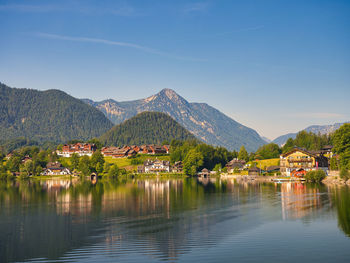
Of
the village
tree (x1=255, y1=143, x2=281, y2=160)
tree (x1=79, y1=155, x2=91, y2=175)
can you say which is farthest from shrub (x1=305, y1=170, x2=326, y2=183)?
tree (x1=79, y1=155, x2=91, y2=175)

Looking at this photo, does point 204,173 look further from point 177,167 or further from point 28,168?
point 28,168

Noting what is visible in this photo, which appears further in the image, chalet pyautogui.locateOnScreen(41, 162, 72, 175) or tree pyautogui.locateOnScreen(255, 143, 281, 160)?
tree pyautogui.locateOnScreen(255, 143, 281, 160)

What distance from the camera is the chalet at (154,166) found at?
178 meters

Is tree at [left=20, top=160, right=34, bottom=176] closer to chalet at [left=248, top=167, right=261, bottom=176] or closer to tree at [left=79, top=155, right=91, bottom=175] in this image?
tree at [left=79, top=155, right=91, bottom=175]

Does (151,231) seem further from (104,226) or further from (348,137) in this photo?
(348,137)

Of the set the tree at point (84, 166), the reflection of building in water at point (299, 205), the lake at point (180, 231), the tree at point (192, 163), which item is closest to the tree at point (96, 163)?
the tree at point (84, 166)

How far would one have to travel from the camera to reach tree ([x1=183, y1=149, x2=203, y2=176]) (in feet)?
540

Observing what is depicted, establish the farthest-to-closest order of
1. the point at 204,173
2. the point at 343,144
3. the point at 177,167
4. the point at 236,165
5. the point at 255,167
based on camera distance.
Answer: the point at 177,167
the point at 236,165
the point at 204,173
the point at 255,167
the point at 343,144

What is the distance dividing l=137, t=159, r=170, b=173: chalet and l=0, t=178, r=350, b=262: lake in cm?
11084

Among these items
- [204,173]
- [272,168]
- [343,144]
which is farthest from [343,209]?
[204,173]

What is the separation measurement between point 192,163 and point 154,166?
22.8 meters

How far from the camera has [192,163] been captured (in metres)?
168

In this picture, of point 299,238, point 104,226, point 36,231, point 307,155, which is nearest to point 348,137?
point 307,155

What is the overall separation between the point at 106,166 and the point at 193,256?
14434 centimetres
